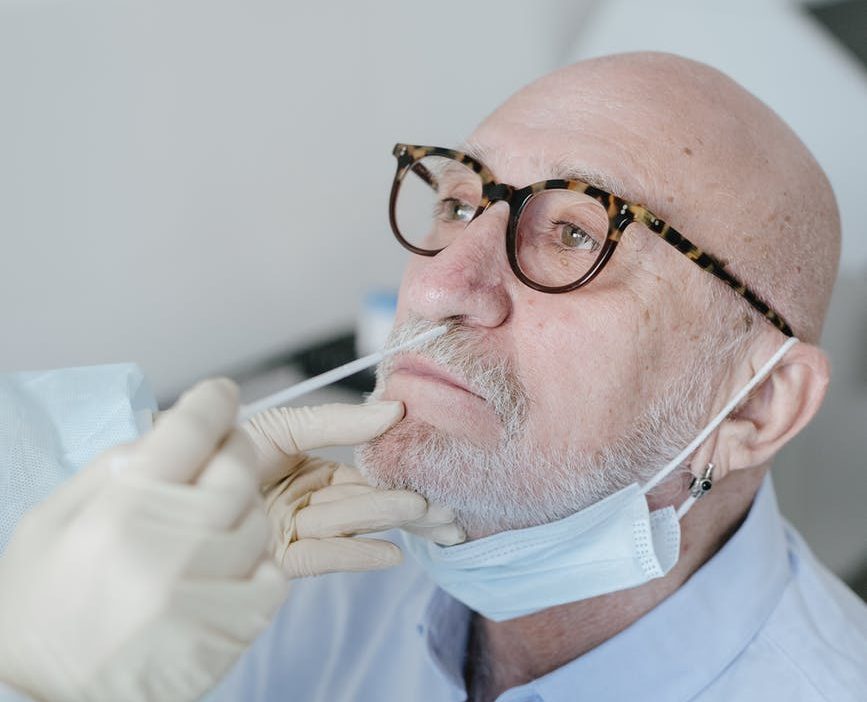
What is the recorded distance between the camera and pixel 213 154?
1637 mm

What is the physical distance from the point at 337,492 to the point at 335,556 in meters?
0.08

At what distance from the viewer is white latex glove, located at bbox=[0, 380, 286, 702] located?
25.9 inches

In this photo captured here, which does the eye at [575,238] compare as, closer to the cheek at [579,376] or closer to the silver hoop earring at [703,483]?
the cheek at [579,376]

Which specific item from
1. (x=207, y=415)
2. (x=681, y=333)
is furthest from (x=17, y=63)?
(x=681, y=333)

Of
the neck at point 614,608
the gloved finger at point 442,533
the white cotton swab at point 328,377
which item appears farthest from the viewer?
the neck at point 614,608

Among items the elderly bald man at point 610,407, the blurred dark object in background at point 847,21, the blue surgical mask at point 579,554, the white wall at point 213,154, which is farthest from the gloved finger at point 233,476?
the blurred dark object in background at point 847,21

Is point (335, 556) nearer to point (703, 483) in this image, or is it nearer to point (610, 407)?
point (610, 407)

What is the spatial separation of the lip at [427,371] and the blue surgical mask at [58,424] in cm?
29

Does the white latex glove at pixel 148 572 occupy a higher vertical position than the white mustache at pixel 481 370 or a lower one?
lower

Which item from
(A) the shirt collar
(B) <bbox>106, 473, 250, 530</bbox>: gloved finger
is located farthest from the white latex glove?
(A) the shirt collar

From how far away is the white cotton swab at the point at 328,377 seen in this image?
0.79m

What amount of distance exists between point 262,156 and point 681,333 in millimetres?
940

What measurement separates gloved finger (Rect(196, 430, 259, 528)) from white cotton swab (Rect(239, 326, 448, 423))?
0.06 meters

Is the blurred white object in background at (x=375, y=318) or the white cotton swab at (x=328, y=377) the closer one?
the white cotton swab at (x=328, y=377)
